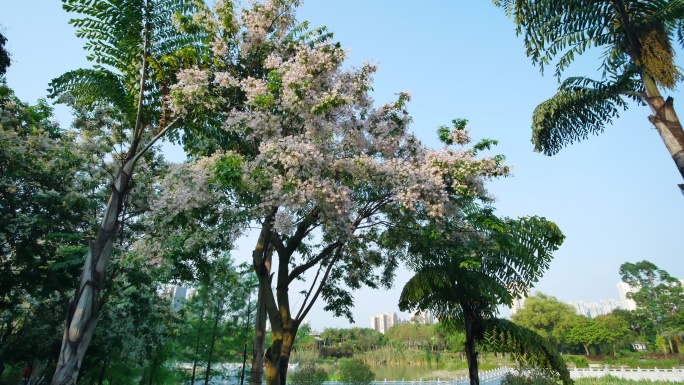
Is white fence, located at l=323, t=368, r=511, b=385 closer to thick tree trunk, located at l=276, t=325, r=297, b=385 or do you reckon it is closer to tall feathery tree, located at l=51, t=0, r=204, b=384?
thick tree trunk, located at l=276, t=325, r=297, b=385

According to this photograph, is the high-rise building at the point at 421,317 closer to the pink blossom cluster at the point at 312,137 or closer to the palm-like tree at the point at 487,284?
the palm-like tree at the point at 487,284

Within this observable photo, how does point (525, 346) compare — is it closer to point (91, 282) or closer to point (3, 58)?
point (91, 282)

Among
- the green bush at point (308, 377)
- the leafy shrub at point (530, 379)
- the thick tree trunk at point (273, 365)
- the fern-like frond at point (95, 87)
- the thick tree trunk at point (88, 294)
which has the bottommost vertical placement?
the green bush at point (308, 377)

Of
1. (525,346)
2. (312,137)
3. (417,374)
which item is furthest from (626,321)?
(312,137)

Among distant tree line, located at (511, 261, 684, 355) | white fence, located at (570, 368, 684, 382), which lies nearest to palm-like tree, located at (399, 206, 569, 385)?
white fence, located at (570, 368, 684, 382)

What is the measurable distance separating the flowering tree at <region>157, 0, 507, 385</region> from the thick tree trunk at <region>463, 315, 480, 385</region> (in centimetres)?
533

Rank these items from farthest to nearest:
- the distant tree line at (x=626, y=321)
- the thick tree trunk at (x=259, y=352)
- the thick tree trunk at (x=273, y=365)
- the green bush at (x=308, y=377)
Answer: the distant tree line at (x=626, y=321), the green bush at (x=308, y=377), the thick tree trunk at (x=259, y=352), the thick tree trunk at (x=273, y=365)

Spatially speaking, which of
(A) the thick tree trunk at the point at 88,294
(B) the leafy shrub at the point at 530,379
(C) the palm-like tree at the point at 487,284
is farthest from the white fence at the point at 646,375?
(A) the thick tree trunk at the point at 88,294

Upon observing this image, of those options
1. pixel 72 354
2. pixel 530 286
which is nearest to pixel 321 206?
pixel 72 354

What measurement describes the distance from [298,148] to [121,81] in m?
4.59

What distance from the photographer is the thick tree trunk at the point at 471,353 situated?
13188 mm

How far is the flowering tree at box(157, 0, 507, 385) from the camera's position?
28.5 feet

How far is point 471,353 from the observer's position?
1334cm

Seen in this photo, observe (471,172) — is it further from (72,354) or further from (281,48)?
(72,354)
